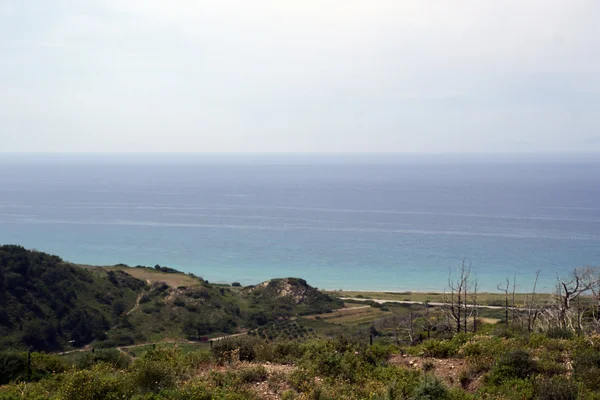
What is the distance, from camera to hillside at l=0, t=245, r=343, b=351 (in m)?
31.7

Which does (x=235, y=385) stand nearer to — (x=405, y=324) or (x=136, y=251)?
(x=405, y=324)

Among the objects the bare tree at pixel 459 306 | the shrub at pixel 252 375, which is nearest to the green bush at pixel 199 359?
the shrub at pixel 252 375

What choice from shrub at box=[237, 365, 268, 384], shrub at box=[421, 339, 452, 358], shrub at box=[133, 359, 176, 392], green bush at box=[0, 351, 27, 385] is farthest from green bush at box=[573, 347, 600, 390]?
green bush at box=[0, 351, 27, 385]

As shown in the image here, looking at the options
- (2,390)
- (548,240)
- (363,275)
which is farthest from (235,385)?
(548,240)

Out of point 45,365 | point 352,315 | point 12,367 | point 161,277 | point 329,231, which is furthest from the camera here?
point 329,231

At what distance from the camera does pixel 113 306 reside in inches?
1478

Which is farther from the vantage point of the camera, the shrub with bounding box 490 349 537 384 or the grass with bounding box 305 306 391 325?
the grass with bounding box 305 306 391 325

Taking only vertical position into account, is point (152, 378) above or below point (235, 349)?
above

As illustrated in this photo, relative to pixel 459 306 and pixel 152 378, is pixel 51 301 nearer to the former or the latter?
pixel 152 378

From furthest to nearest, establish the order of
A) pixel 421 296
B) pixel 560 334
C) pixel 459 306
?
1. pixel 421 296
2. pixel 459 306
3. pixel 560 334

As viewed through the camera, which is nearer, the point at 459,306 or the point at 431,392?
the point at 431,392

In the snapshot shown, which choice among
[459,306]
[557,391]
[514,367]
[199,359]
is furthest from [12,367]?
[459,306]

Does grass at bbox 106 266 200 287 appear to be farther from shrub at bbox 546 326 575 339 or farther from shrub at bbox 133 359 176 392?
shrub at bbox 546 326 575 339

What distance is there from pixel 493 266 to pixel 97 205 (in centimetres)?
11136
